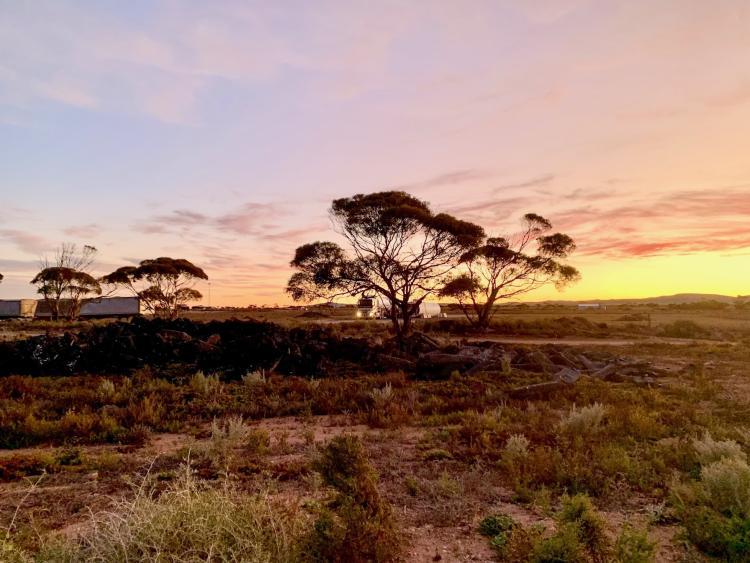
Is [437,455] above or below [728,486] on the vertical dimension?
below

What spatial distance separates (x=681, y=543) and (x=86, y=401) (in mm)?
12658

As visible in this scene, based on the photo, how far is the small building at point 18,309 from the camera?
69.1m

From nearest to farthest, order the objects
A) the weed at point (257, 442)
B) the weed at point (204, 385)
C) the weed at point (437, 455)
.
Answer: the weed at point (437, 455) → the weed at point (257, 442) → the weed at point (204, 385)

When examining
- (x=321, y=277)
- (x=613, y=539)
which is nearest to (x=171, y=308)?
(x=321, y=277)

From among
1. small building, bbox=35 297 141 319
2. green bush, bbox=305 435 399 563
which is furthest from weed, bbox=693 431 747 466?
small building, bbox=35 297 141 319

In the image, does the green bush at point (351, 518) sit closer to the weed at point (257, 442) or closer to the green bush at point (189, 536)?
the green bush at point (189, 536)

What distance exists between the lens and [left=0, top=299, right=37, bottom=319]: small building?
69.1 m

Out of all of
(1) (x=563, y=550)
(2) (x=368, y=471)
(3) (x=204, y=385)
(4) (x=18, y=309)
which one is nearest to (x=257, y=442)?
(2) (x=368, y=471)

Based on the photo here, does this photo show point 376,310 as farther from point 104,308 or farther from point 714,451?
point 714,451

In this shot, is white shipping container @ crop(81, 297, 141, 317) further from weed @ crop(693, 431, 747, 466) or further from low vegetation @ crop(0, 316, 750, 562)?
weed @ crop(693, 431, 747, 466)

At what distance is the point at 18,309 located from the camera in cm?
6994

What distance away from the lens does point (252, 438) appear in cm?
939

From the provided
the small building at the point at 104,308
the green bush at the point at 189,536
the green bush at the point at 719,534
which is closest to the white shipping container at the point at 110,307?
the small building at the point at 104,308

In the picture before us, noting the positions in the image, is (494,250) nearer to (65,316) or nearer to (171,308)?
(171,308)
